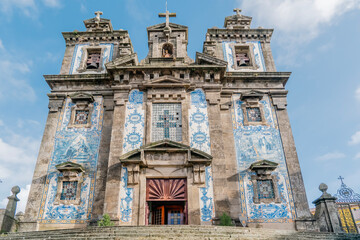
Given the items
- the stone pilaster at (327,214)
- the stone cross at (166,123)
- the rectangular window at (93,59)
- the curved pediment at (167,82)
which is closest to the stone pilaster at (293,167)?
the stone pilaster at (327,214)

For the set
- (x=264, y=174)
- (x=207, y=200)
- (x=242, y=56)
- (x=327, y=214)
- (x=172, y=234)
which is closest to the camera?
(x=172, y=234)

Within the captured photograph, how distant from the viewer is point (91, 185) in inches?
565

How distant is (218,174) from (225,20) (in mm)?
12360

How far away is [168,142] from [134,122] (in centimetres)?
244

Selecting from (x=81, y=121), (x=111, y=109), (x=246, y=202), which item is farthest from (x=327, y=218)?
(x=81, y=121)

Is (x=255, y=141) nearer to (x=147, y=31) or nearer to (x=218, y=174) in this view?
(x=218, y=174)

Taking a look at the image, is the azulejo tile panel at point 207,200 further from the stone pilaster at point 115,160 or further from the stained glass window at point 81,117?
the stained glass window at point 81,117

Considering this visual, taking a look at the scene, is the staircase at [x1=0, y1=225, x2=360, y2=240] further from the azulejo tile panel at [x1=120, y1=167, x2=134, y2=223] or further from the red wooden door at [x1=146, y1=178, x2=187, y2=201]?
the red wooden door at [x1=146, y1=178, x2=187, y2=201]

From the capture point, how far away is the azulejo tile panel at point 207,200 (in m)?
13.1

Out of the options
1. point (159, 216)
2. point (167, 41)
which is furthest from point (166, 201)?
point (167, 41)

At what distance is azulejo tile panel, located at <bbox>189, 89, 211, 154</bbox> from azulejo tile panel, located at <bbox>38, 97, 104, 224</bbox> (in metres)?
4.98

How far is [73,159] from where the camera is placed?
1504 cm

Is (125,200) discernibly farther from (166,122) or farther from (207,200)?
(166,122)

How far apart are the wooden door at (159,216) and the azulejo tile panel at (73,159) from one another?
120 inches
